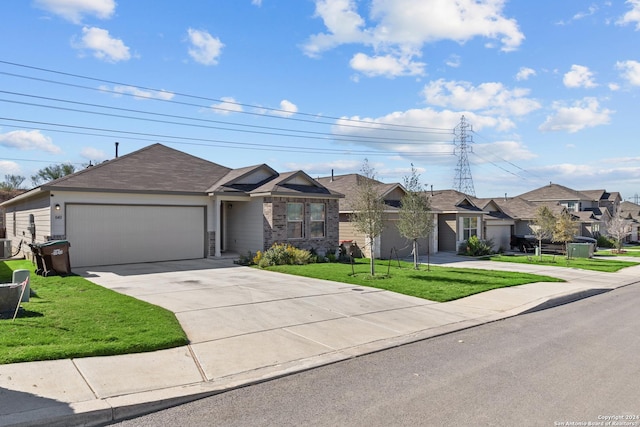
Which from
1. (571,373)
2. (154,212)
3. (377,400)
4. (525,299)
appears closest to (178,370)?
(377,400)

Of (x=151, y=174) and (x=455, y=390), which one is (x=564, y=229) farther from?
(x=455, y=390)

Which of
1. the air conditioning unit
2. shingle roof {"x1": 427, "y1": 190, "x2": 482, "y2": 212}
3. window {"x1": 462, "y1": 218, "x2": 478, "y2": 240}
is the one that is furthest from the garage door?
window {"x1": 462, "y1": 218, "x2": 478, "y2": 240}

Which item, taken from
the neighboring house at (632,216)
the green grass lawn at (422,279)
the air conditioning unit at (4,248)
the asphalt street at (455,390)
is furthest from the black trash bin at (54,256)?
the neighboring house at (632,216)

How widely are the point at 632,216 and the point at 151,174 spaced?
69.0 m

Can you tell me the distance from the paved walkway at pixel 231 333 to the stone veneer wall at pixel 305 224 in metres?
3.77

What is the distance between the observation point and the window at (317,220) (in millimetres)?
20781

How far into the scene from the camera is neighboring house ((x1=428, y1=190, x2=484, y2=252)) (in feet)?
94.3

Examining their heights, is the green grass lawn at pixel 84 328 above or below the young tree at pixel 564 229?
below

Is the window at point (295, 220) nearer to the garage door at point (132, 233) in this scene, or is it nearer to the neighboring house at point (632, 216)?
the garage door at point (132, 233)

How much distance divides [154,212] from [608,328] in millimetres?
15640

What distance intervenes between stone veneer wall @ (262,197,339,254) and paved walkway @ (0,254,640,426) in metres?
3.77

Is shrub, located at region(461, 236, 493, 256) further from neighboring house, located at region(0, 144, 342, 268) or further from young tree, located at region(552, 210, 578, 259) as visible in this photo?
neighboring house, located at region(0, 144, 342, 268)

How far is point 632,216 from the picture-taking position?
64.2m

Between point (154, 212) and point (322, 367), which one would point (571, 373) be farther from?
point (154, 212)
